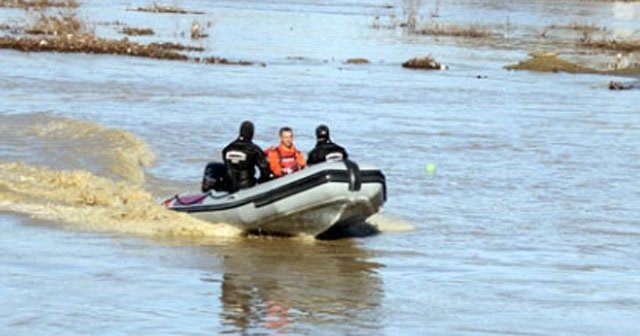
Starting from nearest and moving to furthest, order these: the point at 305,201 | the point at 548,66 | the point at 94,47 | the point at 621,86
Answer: the point at 305,201
the point at 621,86
the point at 94,47
the point at 548,66

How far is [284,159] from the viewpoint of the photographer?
16.3 meters

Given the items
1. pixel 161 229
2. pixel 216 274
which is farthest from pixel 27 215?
pixel 216 274

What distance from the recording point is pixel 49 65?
4141cm

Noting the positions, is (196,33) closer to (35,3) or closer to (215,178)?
(35,3)

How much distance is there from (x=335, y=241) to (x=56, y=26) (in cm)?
3779

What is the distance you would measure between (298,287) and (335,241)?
309 cm

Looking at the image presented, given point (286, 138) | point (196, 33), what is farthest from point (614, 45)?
point (286, 138)

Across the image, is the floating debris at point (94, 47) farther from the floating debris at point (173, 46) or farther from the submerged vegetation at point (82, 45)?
the floating debris at point (173, 46)

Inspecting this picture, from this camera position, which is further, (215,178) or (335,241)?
(215,178)

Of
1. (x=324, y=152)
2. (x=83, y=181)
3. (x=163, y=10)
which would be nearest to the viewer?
(x=324, y=152)

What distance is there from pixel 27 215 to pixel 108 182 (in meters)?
3.03

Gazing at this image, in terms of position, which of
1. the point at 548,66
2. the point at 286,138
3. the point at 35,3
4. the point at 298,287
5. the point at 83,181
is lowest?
the point at 548,66

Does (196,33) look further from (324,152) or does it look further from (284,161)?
(324,152)

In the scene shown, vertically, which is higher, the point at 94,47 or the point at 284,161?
the point at 284,161
